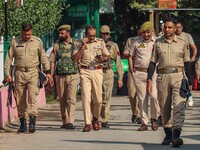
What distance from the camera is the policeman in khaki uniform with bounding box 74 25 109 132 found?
52.7 feet

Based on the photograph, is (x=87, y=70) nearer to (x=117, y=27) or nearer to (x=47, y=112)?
(x=47, y=112)

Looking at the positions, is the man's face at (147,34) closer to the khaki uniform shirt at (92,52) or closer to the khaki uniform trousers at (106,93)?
the khaki uniform shirt at (92,52)

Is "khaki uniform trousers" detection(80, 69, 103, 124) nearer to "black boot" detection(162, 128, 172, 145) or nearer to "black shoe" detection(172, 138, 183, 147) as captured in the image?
"black boot" detection(162, 128, 172, 145)

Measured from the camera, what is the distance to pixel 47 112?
68.1 feet

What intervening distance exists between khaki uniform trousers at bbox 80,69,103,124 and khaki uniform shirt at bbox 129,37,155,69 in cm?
74

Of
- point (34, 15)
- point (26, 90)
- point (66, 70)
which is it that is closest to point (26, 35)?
point (26, 90)

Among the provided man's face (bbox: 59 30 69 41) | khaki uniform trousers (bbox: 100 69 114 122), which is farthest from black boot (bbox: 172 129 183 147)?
man's face (bbox: 59 30 69 41)

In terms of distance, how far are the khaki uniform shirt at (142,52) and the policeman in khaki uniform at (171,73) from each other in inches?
A: 101

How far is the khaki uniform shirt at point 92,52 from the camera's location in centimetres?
1611

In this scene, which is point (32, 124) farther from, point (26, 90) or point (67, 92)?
point (67, 92)

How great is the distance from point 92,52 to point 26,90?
1.42 meters

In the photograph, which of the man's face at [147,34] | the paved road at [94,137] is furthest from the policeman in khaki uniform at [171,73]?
the man's face at [147,34]

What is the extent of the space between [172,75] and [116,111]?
300 inches

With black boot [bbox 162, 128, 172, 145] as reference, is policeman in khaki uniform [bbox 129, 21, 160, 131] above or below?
above
